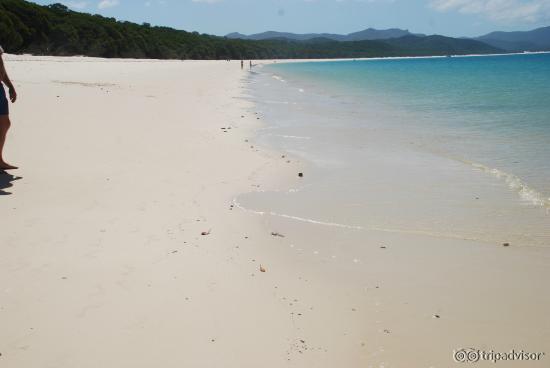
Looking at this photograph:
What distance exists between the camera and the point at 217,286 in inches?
134

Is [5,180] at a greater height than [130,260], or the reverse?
[5,180]

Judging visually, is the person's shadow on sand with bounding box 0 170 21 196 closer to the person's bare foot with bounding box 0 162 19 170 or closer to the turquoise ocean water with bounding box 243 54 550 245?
the person's bare foot with bounding box 0 162 19 170

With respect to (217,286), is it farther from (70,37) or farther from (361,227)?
(70,37)

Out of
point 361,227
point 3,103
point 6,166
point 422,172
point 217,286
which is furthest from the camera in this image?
point 422,172

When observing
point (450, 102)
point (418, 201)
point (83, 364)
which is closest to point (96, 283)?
point (83, 364)

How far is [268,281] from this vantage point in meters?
3.58

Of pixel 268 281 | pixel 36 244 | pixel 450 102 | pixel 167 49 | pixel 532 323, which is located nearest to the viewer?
pixel 532 323

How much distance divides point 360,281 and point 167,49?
283ft

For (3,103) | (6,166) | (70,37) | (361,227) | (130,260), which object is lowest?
(361,227)

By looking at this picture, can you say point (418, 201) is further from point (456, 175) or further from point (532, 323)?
point (532, 323)

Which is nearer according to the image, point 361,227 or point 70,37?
point 361,227

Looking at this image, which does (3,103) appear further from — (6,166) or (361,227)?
(361,227)

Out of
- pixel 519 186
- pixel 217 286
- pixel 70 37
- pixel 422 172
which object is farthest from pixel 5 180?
pixel 70 37

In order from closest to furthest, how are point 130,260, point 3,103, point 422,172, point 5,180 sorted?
point 130,260 < point 5,180 < point 3,103 < point 422,172
